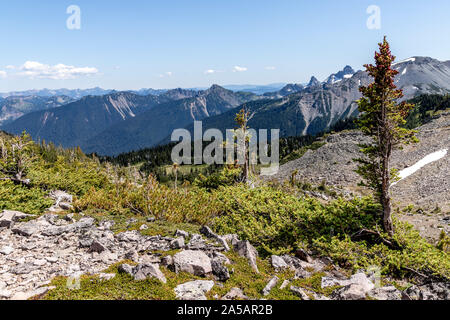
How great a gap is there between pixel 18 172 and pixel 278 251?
21193 mm

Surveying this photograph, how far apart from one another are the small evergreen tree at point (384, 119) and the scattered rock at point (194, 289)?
11.1 metres

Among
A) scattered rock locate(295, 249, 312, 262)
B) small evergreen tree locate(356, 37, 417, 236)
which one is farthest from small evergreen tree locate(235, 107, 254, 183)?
scattered rock locate(295, 249, 312, 262)

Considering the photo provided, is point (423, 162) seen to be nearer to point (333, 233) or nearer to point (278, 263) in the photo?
point (333, 233)

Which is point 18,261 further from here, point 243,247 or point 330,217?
point 330,217

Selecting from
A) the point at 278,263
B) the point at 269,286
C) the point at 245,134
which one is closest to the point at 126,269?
the point at 269,286

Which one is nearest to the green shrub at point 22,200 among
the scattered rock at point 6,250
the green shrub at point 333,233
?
the scattered rock at point 6,250

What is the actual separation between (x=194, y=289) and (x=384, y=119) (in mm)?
12421

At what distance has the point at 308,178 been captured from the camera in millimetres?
60906

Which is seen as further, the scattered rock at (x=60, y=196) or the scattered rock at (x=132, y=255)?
the scattered rock at (x=60, y=196)

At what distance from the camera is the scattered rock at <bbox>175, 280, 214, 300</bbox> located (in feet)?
25.7

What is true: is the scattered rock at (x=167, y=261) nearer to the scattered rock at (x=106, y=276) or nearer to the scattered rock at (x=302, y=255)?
the scattered rock at (x=106, y=276)

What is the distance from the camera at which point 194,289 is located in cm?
820

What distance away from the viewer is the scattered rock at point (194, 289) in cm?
782
